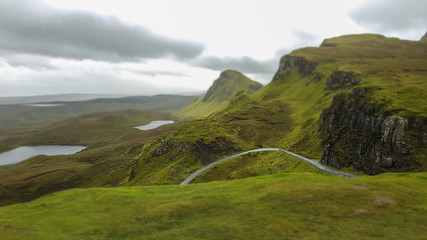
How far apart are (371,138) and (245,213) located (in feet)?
222

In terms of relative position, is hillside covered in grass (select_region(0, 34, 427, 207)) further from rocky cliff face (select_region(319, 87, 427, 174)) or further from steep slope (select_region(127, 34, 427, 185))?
steep slope (select_region(127, 34, 427, 185))

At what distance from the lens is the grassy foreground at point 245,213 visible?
34.9m

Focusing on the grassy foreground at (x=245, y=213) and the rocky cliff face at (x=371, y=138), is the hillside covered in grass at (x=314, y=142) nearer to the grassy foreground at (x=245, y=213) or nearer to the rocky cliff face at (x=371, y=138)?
the rocky cliff face at (x=371, y=138)

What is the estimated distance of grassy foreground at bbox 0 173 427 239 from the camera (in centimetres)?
3494

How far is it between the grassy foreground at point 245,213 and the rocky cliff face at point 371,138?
2017cm

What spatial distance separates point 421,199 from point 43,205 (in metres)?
68.4

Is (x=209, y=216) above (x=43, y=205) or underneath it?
above

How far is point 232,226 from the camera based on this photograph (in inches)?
1451

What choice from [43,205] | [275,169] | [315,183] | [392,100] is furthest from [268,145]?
[43,205]

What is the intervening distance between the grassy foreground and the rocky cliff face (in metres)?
20.2

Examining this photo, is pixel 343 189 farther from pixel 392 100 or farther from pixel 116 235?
pixel 392 100

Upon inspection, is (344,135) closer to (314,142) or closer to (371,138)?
(371,138)

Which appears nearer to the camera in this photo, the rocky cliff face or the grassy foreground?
the grassy foreground

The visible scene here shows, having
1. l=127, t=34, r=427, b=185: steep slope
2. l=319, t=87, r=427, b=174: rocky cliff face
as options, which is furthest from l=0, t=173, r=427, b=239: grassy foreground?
l=127, t=34, r=427, b=185: steep slope
